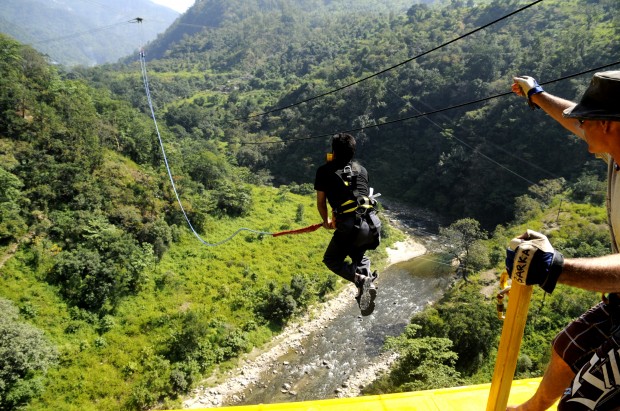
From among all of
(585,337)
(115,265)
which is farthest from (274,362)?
(585,337)

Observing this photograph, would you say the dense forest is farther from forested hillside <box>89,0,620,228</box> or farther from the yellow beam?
the yellow beam

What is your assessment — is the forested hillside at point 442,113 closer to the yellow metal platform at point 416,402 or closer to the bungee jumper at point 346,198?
the bungee jumper at point 346,198

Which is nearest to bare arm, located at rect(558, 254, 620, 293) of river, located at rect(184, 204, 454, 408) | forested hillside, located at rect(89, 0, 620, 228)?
river, located at rect(184, 204, 454, 408)

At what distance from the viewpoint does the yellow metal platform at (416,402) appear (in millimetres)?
3016

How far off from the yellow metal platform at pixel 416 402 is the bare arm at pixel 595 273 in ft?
7.10

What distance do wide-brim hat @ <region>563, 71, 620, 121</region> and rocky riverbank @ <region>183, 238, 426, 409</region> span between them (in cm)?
1330

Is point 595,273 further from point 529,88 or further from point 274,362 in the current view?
point 274,362

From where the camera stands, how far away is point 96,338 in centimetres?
1391

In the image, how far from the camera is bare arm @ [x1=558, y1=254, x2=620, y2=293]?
127 centimetres

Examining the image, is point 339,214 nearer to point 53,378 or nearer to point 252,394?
point 252,394

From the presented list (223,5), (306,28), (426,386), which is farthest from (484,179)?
(223,5)

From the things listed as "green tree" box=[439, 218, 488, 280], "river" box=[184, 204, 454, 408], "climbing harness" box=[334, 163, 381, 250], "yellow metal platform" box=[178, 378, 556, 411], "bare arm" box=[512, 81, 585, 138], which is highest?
"bare arm" box=[512, 81, 585, 138]

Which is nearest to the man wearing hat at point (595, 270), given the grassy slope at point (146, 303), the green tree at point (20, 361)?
the grassy slope at point (146, 303)

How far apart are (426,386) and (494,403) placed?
35.7 ft
